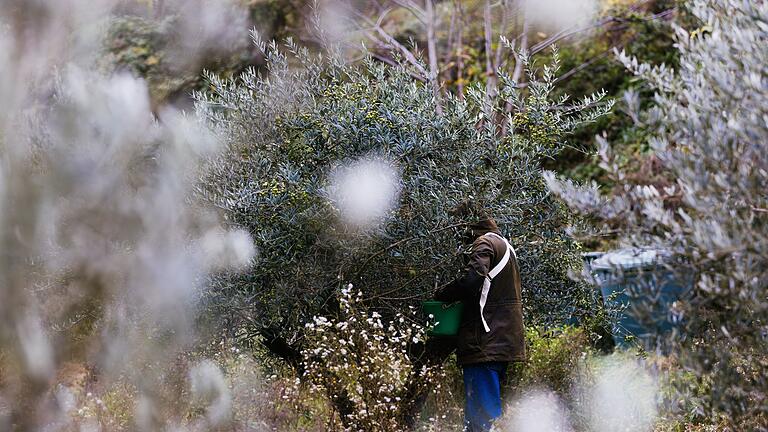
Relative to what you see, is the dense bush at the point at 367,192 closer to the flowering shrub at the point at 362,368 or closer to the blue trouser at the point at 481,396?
the flowering shrub at the point at 362,368

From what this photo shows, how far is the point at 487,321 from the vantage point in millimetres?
4945

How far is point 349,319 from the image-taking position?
16.0ft

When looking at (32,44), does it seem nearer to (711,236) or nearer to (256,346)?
(711,236)

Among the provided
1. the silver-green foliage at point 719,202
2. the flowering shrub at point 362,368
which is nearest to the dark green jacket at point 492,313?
the flowering shrub at point 362,368

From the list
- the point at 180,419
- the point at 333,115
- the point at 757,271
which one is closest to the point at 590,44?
the point at 333,115

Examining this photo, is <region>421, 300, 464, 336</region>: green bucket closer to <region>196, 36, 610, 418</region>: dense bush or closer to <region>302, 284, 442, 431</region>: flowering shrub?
<region>302, 284, 442, 431</region>: flowering shrub

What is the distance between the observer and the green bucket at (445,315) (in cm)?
496

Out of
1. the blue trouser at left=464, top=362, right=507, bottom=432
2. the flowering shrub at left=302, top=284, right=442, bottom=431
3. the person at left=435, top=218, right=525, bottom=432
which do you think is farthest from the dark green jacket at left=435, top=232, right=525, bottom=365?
the flowering shrub at left=302, top=284, right=442, bottom=431

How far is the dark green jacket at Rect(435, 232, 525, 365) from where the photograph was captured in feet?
15.9

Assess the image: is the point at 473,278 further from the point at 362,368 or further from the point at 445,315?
the point at 362,368

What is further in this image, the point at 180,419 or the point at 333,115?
the point at 333,115

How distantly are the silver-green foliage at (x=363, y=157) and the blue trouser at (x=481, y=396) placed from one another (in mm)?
575

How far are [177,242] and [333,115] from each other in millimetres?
3753

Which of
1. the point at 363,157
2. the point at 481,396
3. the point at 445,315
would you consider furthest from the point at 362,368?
the point at 363,157
